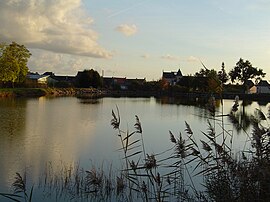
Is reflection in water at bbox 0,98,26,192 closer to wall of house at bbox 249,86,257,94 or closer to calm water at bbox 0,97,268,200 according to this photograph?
calm water at bbox 0,97,268,200

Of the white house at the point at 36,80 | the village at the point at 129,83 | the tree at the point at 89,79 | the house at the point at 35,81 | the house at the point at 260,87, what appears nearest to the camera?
the house at the point at 35,81

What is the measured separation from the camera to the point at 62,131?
21422mm

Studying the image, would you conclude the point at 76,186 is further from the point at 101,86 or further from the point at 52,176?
the point at 101,86

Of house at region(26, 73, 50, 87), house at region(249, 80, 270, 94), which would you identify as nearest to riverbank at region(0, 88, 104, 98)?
house at region(26, 73, 50, 87)

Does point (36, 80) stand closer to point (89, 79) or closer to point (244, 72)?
point (89, 79)

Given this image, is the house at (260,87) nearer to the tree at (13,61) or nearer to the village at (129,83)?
the village at (129,83)

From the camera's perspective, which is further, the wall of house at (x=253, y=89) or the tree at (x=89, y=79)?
the wall of house at (x=253, y=89)

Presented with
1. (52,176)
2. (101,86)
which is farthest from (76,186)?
(101,86)

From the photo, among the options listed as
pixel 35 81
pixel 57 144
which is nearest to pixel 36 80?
pixel 35 81

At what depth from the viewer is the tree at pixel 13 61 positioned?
57.2 metres

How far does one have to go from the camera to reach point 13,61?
190 feet

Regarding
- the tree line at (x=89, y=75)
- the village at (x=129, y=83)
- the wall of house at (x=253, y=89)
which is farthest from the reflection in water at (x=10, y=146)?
the wall of house at (x=253, y=89)

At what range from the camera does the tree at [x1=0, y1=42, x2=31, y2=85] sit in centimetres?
5721

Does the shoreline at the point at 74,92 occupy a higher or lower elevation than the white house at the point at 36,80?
lower
